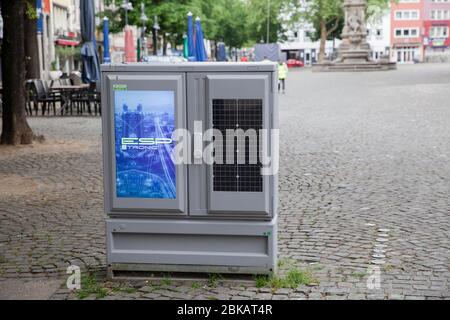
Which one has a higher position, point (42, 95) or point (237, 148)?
point (42, 95)

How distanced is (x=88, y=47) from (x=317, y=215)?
15.9 metres

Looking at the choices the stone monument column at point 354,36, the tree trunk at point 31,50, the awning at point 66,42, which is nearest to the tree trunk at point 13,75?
the tree trunk at point 31,50

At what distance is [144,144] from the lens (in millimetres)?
5602

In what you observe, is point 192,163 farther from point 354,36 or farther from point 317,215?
point 354,36

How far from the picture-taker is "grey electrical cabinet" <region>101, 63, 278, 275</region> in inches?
217

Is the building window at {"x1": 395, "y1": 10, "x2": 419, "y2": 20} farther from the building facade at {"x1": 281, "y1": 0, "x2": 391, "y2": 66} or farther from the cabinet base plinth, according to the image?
the cabinet base plinth

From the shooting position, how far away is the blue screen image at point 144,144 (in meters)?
5.55

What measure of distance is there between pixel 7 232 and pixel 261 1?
79.6 metres

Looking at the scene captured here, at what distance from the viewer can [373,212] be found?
8453mm

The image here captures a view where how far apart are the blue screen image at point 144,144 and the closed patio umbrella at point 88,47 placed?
17.4m

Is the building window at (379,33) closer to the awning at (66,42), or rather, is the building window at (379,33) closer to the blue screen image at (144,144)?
the awning at (66,42)

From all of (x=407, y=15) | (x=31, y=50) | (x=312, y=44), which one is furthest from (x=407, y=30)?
(x=31, y=50)

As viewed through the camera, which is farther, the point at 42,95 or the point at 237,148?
the point at 42,95

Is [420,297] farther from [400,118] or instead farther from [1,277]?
[400,118]
